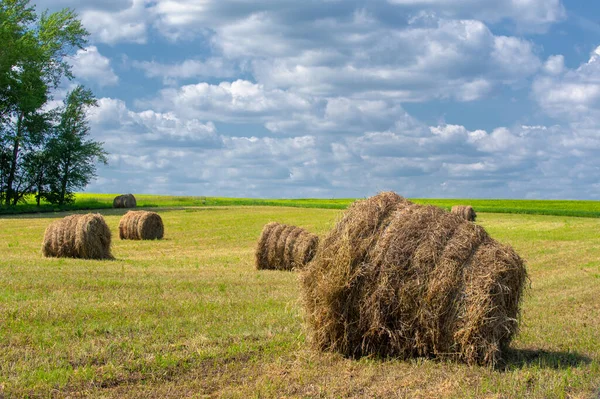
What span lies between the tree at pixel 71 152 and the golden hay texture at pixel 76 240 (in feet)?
115

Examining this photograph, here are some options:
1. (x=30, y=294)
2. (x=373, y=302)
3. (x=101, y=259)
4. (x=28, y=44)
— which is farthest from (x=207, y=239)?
(x=28, y=44)

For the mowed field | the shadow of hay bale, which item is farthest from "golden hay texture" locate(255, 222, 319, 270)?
the shadow of hay bale

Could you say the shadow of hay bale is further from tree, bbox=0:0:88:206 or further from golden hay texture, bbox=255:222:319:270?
tree, bbox=0:0:88:206

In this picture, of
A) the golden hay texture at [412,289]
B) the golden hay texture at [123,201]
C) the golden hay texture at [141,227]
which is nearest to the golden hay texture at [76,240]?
the golden hay texture at [141,227]

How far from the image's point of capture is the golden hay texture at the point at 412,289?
25.1 ft

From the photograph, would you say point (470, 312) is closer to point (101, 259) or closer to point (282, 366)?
point (282, 366)

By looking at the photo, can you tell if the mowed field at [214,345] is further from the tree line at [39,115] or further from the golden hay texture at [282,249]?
the tree line at [39,115]

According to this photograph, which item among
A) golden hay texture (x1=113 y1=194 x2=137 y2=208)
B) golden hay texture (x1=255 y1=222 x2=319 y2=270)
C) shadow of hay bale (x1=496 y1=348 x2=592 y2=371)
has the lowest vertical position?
shadow of hay bale (x1=496 y1=348 x2=592 y2=371)

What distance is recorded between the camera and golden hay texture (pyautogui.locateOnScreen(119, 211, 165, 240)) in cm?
2939

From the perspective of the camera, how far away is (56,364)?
7.27 meters

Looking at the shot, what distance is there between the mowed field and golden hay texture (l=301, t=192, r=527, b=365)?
0.26m

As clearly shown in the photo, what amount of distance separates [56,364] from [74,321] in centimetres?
225

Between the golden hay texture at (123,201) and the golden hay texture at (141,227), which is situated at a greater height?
the golden hay texture at (123,201)

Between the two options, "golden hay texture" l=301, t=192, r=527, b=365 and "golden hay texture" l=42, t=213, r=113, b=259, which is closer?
"golden hay texture" l=301, t=192, r=527, b=365
